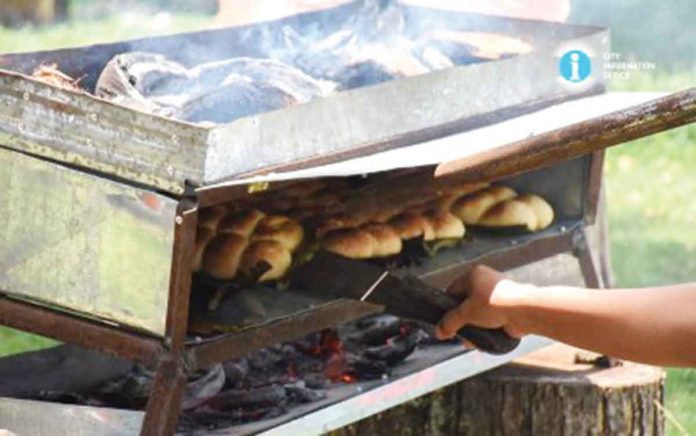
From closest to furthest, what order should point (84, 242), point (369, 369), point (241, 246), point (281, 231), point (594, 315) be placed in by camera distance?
point (594, 315)
point (84, 242)
point (241, 246)
point (281, 231)
point (369, 369)

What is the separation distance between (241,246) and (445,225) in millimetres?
897

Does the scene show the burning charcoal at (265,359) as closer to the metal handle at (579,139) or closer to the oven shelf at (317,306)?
the oven shelf at (317,306)

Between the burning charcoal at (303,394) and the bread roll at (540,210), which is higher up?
the bread roll at (540,210)

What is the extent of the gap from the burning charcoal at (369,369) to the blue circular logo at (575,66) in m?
1.08

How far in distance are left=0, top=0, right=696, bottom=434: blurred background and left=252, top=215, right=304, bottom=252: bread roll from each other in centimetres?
136

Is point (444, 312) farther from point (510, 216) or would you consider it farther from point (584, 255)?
point (584, 255)

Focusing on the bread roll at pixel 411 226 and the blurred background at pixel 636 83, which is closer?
the bread roll at pixel 411 226

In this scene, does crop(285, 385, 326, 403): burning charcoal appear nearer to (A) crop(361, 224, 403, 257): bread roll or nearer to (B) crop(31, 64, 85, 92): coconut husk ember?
(A) crop(361, 224, 403, 257): bread roll

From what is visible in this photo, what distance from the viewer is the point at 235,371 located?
4621 millimetres

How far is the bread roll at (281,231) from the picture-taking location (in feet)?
14.2

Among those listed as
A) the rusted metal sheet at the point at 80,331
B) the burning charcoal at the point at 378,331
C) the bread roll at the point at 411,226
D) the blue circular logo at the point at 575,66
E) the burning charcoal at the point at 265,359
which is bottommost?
the rusted metal sheet at the point at 80,331

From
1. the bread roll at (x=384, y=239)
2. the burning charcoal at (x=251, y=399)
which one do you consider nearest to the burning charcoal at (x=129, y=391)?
the burning charcoal at (x=251, y=399)

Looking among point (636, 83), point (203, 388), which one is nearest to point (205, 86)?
point (203, 388)

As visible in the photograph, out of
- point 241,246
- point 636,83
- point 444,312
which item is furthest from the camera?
point 636,83
